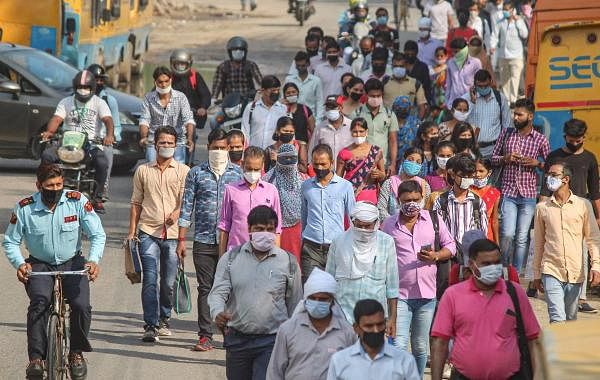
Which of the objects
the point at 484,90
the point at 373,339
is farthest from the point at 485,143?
the point at 373,339

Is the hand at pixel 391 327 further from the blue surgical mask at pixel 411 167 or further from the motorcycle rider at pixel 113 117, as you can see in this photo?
the motorcycle rider at pixel 113 117

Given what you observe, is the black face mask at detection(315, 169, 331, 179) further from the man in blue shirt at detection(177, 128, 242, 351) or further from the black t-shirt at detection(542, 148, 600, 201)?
the black t-shirt at detection(542, 148, 600, 201)

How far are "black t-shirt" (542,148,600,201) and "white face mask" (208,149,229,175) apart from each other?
2.72 metres

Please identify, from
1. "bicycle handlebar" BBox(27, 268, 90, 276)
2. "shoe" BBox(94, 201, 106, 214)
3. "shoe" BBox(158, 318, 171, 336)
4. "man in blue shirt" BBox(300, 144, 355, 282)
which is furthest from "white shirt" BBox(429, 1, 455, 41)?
"bicycle handlebar" BBox(27, 268, 90, 276)

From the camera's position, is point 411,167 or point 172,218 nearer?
point 411,167

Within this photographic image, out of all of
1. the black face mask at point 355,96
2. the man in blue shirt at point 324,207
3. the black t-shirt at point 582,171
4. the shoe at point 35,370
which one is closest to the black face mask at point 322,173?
the man in blue shirt at point 324,207

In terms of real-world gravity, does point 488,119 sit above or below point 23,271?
above

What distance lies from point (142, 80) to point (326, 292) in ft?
94.4

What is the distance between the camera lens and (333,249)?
10664 mm

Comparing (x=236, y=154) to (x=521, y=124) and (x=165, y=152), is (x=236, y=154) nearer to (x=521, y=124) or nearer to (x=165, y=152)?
(x=165, y=152)

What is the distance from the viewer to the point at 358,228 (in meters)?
→ 10.6

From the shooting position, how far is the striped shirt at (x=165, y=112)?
16922mm

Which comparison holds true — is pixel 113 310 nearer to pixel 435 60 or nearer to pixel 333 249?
pixel 333 249

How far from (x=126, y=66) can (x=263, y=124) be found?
18529mm
